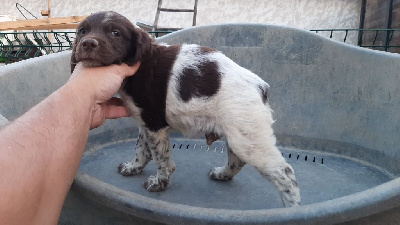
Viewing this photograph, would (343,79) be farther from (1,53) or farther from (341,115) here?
(1,53)

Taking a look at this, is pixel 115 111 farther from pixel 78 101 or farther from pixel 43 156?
pixel 43 156

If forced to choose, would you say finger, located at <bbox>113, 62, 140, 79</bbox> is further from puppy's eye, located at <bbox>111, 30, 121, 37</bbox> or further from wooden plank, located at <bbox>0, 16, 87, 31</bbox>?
wooden plank, located at <bbox>0, 16, 87, 31</bbox>

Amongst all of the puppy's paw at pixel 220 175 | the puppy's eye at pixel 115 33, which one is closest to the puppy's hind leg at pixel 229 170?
the puppy's paw at pixel 220 175

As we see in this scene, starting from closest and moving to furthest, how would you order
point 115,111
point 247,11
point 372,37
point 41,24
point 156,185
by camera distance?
point 115,111 → point 156,185 → point 41,24 → point 372,37 → point 247,11

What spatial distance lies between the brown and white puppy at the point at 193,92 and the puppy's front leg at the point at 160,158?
0.06m

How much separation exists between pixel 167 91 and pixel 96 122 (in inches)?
13.3

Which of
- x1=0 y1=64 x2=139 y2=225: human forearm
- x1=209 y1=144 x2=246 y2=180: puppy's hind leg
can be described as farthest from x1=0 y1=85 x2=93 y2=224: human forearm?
x1=209 y1=144 x2=246 y2=180: puppy's hind leg

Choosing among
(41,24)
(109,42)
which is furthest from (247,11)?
(109,42)

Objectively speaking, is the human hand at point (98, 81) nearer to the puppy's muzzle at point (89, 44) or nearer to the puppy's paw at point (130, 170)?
the puppy's muzzle at point (89, 44)

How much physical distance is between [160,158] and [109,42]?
A: 26.0 inches

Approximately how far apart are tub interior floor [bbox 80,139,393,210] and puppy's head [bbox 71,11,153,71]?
2.49ft

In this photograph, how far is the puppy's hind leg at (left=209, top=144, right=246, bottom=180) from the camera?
78.2 inches

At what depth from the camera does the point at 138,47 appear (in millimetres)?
1586

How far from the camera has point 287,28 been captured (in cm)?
260
